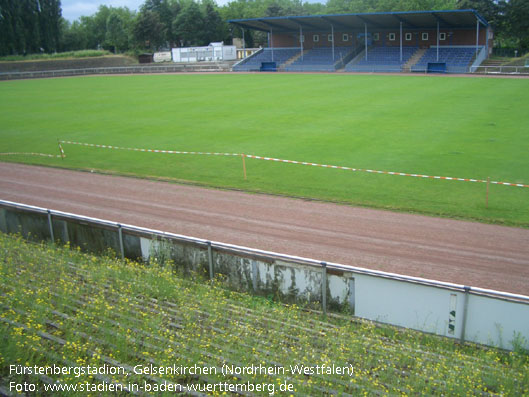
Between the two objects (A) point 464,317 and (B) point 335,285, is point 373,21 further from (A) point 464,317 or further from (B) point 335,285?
(A) point 464,317

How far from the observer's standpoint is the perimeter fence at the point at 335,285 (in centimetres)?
863

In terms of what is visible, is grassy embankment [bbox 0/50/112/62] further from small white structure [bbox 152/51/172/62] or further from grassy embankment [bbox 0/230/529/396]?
grassy embankment [bbox 0/230/529/396]

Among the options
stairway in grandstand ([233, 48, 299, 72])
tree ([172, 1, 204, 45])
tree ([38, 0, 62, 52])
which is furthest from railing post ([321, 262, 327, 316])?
tree ([172, 1, 204, 45])

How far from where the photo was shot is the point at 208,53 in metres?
92.1

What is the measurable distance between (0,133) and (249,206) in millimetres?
24060

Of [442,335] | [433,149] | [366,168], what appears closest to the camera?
[442,335]

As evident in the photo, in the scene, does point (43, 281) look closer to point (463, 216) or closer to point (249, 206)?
point (249, 206)

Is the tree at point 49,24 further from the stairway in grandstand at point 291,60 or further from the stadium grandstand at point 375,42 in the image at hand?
the stairway in grandstand at point 291,60

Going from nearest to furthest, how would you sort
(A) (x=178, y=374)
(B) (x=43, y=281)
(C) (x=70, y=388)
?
(C) (x=70, y=388) < (A) (x=178, y=374) < (B) (x=43, y=281)

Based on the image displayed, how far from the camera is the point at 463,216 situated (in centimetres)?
1619

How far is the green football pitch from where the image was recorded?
19.2 metres

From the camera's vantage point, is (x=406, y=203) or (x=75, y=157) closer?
(x=406, y=203)

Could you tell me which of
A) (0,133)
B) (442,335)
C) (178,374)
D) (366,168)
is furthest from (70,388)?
(0,133)

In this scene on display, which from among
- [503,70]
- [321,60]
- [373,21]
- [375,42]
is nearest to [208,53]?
[321,60]
